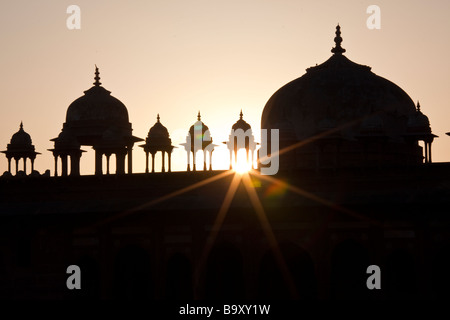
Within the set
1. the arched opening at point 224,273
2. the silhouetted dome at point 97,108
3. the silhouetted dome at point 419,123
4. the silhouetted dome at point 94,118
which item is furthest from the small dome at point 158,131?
the silhouetted dome at point 419,123

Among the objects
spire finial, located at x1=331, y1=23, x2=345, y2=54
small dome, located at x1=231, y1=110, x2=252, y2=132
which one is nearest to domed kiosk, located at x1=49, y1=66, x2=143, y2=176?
small dome, located at x1=231, y1=110, x2=252, y2=132

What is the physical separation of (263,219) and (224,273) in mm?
1725

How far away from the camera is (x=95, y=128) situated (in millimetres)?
45281

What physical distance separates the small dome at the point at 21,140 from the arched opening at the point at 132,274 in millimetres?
8888

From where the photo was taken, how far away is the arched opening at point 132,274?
36.8 metres

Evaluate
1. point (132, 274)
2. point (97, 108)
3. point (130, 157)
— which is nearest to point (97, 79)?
point (97, 108)

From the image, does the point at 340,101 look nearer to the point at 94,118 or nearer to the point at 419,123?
the point at 419,123

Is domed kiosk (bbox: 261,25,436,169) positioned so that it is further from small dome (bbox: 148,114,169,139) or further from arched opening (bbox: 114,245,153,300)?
arched opening (bbox: 114,245,153,300)

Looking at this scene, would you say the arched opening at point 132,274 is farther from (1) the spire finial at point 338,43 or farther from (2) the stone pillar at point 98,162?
(1) the spire finial at point 338,43

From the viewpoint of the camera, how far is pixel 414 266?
34.2m

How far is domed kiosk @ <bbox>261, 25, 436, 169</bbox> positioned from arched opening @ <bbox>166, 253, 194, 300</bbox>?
544 cm

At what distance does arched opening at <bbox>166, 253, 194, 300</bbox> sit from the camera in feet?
119
